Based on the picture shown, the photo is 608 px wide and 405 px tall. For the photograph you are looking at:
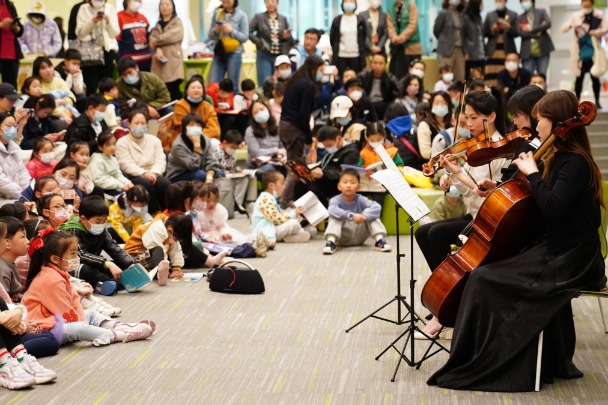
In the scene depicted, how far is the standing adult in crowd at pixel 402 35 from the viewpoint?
1371 cm

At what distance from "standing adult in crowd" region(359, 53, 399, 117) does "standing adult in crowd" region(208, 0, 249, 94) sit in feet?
5.15

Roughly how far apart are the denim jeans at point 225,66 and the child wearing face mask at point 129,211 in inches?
177

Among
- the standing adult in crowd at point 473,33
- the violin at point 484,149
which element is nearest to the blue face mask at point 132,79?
the standing adult in crowd at point 473,33

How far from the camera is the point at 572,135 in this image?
466 cm

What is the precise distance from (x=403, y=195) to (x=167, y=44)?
7827 mm

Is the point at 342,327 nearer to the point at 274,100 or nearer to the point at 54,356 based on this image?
the point at 54,356

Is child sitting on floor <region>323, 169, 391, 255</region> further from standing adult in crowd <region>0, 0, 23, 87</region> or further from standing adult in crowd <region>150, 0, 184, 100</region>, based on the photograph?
standing adult in crowd <region>150, 0, 184, 100</region>

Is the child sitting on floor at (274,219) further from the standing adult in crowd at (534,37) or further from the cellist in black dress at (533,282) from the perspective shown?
the standing adult in crowd at (534,37)

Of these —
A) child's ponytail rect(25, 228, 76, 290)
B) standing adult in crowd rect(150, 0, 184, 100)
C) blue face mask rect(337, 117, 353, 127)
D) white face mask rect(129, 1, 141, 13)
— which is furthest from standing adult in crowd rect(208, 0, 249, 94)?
child's ponytail rect(25, 228, 76, 290)

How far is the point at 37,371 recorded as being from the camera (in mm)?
4930

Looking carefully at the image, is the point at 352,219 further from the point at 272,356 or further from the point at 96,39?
the point at 96,39

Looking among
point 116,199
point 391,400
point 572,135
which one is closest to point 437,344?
point 391,400

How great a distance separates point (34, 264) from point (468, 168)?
2522 millimetres

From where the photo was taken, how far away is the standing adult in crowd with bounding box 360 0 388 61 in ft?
43.9
